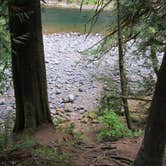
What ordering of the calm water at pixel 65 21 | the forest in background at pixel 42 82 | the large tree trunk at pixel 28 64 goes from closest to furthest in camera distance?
the forest in background at pixel 42 82, the large tree trunk at pixel 28 64, the calm water at pixel 65 21

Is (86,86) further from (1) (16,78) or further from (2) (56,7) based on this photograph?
(2) (56,7)

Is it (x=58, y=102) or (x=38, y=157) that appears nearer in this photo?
(x=38, y=157)

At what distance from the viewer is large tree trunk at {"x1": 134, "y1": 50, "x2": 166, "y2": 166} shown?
10.1 feet

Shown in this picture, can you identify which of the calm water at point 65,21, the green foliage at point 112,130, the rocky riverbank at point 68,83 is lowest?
the rocky riverbank at point 68,83

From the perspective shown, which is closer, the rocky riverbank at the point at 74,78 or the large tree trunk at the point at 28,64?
the large tree trunk at the point at 28,64

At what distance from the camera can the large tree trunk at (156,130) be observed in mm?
3078

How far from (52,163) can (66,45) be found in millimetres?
12932

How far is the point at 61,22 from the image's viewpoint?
21.3m

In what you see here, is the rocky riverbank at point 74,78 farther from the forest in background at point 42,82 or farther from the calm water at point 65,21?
the calm water at point 65,21

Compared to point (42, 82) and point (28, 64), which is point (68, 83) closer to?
point (42, 82)

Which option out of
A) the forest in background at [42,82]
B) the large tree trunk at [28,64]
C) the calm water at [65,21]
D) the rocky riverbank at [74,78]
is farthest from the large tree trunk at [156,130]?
the calm water at [65,21]

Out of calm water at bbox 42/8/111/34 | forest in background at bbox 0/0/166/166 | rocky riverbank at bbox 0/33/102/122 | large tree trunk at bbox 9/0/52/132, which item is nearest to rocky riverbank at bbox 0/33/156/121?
rocky riverbank at bbox 0/33/102/122

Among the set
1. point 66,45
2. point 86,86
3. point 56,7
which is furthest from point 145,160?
point 56,7

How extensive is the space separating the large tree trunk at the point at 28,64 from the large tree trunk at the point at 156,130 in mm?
2077
